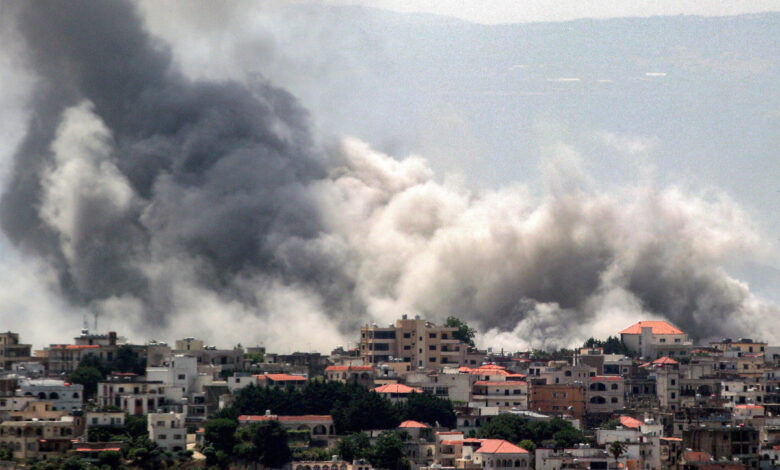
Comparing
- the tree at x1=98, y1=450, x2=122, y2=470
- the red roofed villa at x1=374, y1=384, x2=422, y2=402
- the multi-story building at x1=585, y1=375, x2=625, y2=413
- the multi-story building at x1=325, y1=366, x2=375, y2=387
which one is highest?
the multi-story building at x1=325, y1=366, x2=375, y2=387

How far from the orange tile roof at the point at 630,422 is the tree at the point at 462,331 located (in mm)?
21734

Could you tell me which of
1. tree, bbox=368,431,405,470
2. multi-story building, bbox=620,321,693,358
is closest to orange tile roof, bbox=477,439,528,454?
tree, bbox=368,431,405,470

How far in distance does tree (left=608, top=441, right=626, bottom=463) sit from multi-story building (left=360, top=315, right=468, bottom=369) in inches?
946

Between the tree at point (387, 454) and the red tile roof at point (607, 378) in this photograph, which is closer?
the tree at point (387, 454)

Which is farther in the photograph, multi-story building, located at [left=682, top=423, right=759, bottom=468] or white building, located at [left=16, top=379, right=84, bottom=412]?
white building, located at [left=16, top=379, right=84, bottom=412]

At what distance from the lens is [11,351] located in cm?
10725

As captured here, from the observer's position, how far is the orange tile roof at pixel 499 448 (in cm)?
8631

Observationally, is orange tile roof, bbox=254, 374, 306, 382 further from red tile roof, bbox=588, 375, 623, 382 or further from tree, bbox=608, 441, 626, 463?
tree, bbox=608, 441, 626, 463

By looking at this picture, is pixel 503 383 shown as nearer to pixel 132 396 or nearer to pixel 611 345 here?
pixel 132 396

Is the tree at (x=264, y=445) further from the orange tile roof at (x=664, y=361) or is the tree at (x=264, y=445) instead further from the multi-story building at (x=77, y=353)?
the orange tile roof at (x=664, y=361)

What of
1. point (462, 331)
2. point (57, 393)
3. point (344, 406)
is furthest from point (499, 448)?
point (462, 331)

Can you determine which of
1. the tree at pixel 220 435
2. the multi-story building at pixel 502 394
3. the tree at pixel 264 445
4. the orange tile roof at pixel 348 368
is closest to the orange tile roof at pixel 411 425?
the tree at pixel 264 445

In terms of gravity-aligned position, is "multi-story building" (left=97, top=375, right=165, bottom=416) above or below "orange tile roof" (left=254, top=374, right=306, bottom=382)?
below

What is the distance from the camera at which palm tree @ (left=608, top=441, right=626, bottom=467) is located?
86.5 metres
